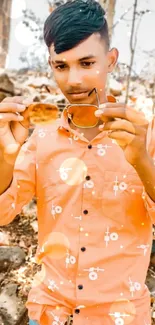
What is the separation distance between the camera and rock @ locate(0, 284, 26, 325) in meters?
3.64

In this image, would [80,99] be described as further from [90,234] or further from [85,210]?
[90,234]

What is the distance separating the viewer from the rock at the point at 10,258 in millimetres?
4367

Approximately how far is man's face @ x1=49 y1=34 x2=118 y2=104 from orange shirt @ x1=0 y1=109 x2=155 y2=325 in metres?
0.24

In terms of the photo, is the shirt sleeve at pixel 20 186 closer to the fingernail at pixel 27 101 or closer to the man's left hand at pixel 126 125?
the fingernail at pixel 27 101

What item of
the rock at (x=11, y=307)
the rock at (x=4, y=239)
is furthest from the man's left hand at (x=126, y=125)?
the rock at (x=4, y=239)

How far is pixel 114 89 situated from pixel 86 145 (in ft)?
30.1

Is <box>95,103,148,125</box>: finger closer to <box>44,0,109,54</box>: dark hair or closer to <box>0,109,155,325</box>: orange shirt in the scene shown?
<box>0,109,155,325</box>: orange shirt

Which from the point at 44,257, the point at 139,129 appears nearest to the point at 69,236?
the point at 44,257

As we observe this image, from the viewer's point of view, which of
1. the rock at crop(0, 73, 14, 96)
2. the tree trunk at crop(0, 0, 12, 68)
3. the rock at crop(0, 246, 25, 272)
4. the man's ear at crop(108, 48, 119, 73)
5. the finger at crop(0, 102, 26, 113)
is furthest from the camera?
the tree trunk at crop(0, 0, 12, 68)

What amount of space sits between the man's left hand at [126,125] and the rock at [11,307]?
8.51 feet

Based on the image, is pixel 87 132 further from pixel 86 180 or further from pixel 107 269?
pixel 107 269

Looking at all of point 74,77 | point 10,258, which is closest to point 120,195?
point 74,77

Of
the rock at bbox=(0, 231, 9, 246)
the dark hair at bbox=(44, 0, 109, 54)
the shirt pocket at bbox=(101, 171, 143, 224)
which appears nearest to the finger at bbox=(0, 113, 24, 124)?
the dark hair at bbox=(44, 0, 109, 54)

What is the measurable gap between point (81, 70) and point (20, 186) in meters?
0.61
